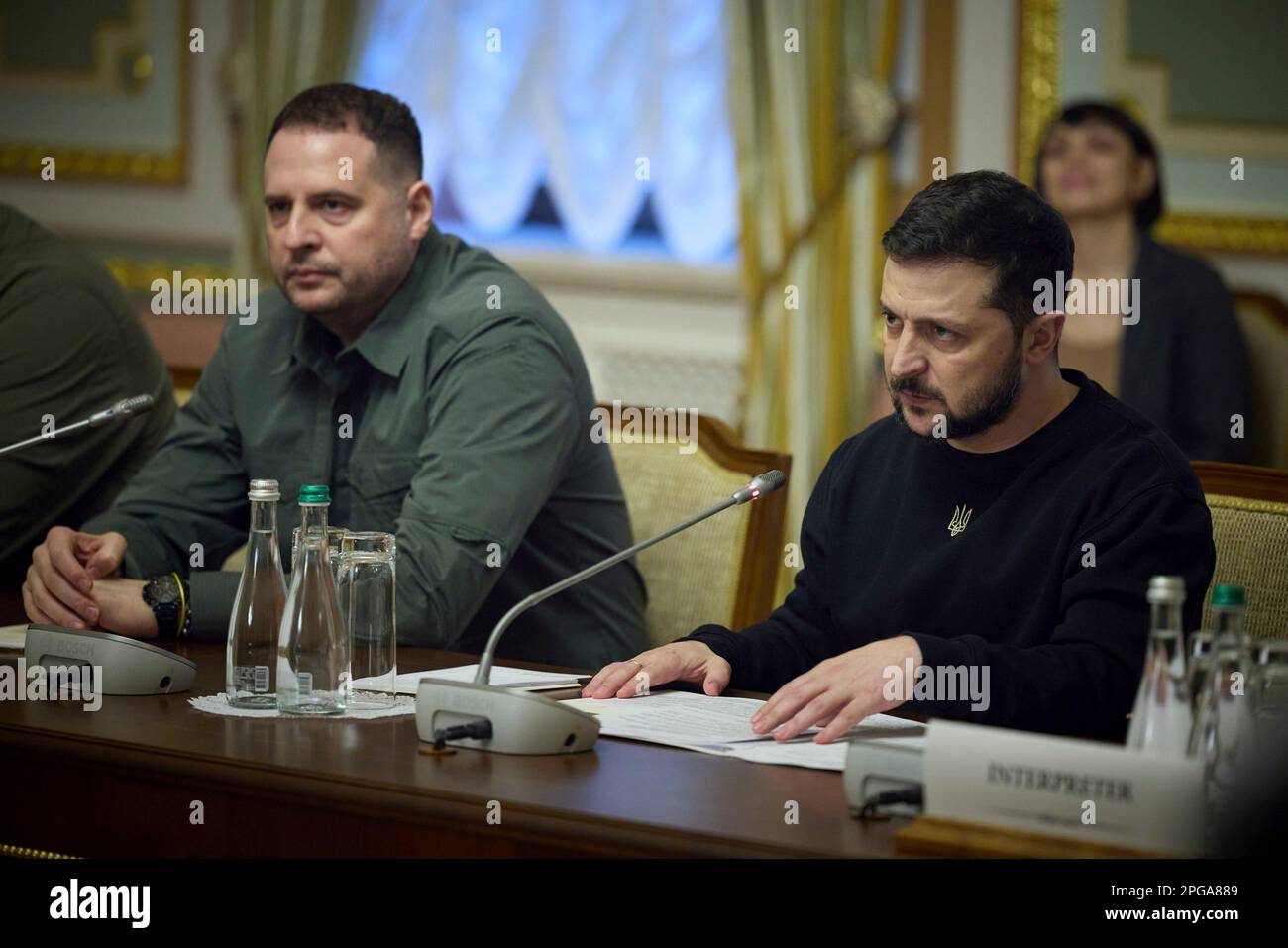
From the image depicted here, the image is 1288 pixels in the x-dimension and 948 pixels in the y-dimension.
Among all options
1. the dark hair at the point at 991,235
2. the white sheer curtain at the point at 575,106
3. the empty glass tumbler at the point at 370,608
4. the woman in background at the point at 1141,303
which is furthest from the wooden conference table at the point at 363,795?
the white sheer curtain at the point at 575,106

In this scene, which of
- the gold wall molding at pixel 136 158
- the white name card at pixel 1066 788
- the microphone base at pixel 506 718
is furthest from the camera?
the gold wall molding at pixel 136 158

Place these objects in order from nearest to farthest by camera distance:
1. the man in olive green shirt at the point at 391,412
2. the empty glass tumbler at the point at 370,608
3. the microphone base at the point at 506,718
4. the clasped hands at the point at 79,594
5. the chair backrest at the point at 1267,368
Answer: the microphone base at the point at 506,718
the empty glass tumbler at the point at 370,608
the clasped hands at the point at 79,594
the man in olive green shirt at the point at 391,412
the chair backrest at the point at 1267,368

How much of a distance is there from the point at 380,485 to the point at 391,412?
12 centimetres

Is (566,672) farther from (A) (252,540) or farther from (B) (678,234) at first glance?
(B) (678,234)

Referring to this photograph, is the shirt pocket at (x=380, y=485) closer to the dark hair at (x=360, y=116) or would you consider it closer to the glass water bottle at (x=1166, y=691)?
the dark hair at (x=360, y=116)

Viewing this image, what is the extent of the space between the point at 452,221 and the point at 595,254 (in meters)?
0.57

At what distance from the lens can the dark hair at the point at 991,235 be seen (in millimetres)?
1916

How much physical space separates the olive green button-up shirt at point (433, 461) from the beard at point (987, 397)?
659 millimetres

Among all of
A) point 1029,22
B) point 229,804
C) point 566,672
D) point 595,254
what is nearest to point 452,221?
point 595,254

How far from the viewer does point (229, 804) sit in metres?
1.51

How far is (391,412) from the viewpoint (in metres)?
2.56

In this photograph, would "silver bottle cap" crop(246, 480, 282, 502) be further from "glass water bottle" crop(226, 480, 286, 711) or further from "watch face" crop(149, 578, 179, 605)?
Result: "watch face" crop(149, 578, 179, 605)

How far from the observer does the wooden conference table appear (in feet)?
4.35

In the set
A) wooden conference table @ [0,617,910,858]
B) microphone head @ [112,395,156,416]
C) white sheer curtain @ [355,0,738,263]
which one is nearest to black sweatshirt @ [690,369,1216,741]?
wooden conference table @ [0,617,910,858]
